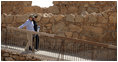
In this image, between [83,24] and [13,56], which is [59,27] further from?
[13,56]

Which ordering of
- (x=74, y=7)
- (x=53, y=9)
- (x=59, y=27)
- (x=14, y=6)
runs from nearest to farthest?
(x=59, y=27) < (x=53, y=9) < (x=74, y=7) < (x=14, y=6)

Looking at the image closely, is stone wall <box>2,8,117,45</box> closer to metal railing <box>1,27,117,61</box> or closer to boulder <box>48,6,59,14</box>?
metal railing <box>1,27,117,61</box>

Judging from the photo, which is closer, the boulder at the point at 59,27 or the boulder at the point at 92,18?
the boulder at the point at 92,18

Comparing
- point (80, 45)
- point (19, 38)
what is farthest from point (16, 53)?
point (80, 45)

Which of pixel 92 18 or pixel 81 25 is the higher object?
pixel 92 18

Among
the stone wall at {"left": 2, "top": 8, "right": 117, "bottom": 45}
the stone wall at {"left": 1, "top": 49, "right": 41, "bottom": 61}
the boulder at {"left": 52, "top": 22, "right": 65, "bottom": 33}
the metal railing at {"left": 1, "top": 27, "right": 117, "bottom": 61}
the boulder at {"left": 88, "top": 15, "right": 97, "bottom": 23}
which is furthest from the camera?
the boulder at {"left": 52, "top": 22, "right": 65, "bottom": 33}

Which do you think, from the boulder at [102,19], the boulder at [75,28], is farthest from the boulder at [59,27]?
the boulder at [102,19]

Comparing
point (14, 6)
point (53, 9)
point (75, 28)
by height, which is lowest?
point (75, 28)

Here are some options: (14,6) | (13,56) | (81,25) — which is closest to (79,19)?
(81,25)

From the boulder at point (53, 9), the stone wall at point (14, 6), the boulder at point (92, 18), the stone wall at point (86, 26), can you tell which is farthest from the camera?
the stone wall at point (14, 6)

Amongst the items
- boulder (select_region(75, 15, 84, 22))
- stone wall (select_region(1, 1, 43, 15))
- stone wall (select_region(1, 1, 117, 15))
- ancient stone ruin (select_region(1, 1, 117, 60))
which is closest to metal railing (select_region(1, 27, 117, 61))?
ancient stone ruin (select_region(1, 1, 117, 60))

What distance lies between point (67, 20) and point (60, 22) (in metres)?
0.27

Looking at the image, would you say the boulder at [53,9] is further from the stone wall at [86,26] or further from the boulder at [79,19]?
the boulder at [79,19]

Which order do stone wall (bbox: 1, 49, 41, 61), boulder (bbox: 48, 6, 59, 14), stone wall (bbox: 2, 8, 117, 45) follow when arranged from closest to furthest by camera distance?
stone wall (bbox: 1, 49, 41, 61)
stone wall (bbox: 2, 8, 117, 45)
boulder (bbox: 48, 6, 59, 14)
